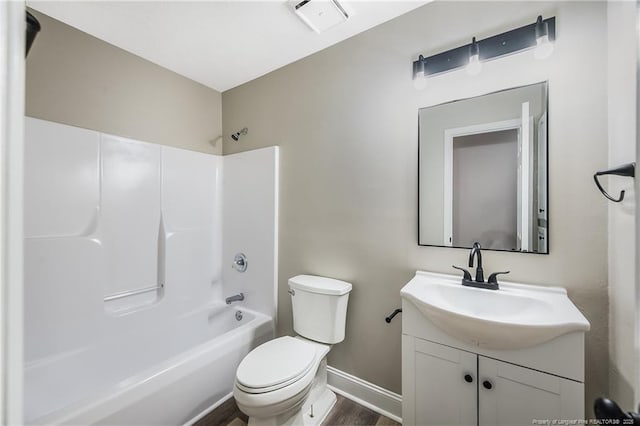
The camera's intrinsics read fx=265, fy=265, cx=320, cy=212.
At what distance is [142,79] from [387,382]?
2.72 metres

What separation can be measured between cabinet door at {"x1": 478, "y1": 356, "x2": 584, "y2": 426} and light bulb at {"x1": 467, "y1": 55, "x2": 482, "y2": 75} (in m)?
1.36

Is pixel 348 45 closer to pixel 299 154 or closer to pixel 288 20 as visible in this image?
pixel 288 20

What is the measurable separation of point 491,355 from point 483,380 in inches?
4.4

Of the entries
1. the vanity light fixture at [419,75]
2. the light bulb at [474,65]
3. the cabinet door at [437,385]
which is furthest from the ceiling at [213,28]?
the cabinet door at [437,385]

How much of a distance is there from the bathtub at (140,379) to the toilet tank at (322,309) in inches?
17.6

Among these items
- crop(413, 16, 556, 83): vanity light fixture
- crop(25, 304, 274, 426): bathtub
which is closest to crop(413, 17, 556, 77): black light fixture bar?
crop(413, 16, 556, 83): vanity light fixture

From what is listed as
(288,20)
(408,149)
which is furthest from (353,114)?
(288,20)

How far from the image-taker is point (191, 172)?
2250mm

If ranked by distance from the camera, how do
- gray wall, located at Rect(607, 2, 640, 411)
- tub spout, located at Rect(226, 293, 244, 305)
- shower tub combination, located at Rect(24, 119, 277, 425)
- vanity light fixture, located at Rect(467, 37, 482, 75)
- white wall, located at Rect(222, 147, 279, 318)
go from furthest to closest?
1. tub spout, located at Rect(226, 293, 244, 305)
2. white wall, located at Rect(222, 147, 279, 318)
3. shower tub combination, located at Rect(24, 119, 277, 425)
4. vanity light fixture, located at Rect(467, 37, 482, 75)
5. gray wall, located at Rect(607, 2, 640, 411)

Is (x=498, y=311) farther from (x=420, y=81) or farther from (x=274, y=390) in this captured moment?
(x=420, y=81)

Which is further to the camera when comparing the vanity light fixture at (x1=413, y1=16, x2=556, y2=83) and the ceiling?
the ceiling

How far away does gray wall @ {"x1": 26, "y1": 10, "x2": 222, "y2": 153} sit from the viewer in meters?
1.58

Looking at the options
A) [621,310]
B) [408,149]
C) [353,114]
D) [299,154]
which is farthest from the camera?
[299,154]

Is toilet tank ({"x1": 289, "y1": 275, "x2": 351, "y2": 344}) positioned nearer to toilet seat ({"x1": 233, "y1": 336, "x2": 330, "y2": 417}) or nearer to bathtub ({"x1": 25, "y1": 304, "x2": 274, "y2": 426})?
toilet seat ({"x1": 233, "y1": 336, "x2": 330, "y2": 417})
